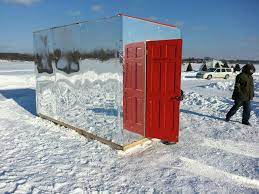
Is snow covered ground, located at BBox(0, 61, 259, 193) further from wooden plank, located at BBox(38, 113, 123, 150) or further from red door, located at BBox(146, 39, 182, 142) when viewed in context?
red door, located at BBox(146, 39, 182, 142)

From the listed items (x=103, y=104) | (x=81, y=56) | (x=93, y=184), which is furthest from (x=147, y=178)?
(x=81, y=56)

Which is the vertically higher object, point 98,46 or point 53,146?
point 98,46

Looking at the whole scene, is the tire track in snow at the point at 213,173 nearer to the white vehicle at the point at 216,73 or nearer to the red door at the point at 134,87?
the red door at the point at 134,87

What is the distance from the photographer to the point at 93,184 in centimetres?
434

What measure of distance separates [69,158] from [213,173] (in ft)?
8.79

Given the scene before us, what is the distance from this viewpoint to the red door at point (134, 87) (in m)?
5.52

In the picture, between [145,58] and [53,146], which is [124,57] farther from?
[53,146]

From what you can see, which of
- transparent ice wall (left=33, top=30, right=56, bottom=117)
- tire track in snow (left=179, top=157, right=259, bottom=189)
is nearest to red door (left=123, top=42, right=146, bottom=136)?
tire track in snow (left=179, top=157, right=259, bottom=189)

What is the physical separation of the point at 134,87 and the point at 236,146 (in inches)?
103

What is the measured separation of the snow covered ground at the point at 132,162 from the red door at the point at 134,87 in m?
0.61

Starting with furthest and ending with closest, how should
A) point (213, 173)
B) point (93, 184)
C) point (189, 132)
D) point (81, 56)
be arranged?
point (189, 132) < point (81, 56) < point (213, 173) < point (93, 184)

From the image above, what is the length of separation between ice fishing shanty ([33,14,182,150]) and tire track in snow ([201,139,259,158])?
1.16 metres

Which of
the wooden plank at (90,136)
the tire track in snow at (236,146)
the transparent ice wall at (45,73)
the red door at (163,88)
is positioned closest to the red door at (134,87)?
the red door at (163,88)

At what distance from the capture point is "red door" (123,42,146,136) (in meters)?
5.52
